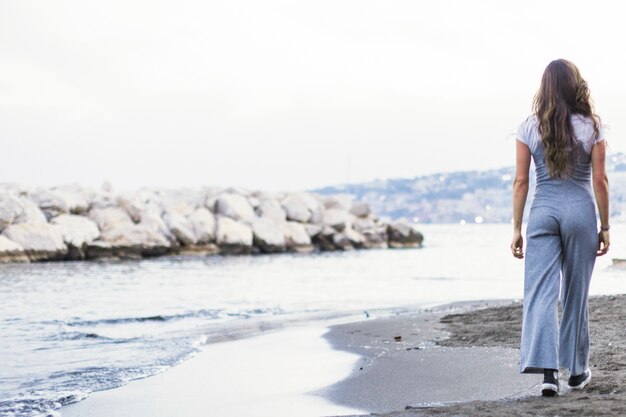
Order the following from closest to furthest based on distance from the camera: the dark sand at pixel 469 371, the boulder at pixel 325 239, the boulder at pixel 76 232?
the dark sand at pixel 469 371, the boulder at pixel 76 232, the boulder at pixel 325 239

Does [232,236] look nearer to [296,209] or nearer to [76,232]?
[296,209]

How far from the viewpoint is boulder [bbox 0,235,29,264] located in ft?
91.8

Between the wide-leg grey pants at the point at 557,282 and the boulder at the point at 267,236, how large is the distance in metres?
34.4

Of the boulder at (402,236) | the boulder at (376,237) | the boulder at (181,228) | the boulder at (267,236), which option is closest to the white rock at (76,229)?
the boulder at (181,228)

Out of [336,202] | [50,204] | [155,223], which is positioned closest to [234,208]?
[155,223]

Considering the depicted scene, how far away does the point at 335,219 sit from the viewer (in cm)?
4484

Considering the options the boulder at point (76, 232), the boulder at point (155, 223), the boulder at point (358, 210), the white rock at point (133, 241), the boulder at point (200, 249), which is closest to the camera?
the boulder at point (76, 232)

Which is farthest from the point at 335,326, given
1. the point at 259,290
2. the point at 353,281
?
the point at 353,281

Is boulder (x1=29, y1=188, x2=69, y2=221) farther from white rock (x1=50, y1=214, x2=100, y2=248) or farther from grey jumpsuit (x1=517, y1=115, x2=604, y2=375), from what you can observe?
grey jumpsuit (x1=517, y1=115, x2=604, y2=375)

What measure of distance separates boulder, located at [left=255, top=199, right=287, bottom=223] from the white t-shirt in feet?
122

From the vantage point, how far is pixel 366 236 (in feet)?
158

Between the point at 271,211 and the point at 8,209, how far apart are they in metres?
15.2

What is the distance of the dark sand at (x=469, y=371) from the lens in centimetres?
411

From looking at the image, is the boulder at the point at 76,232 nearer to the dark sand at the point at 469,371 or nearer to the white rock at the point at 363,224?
the white rock at the point at 363,224
